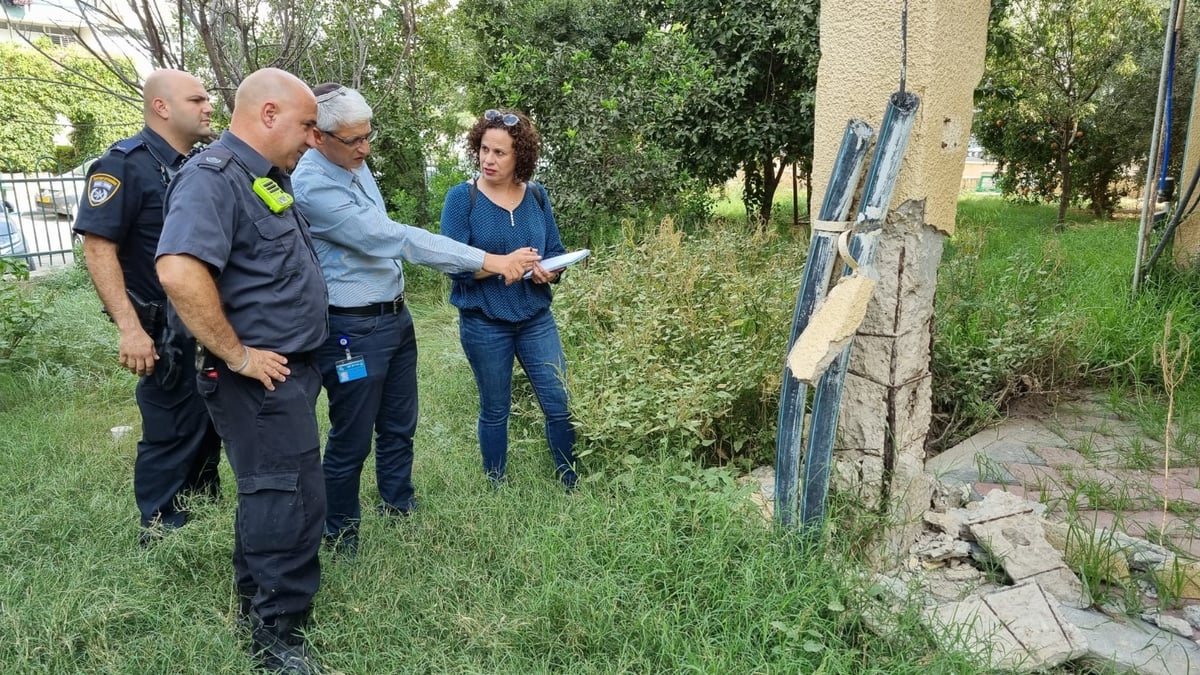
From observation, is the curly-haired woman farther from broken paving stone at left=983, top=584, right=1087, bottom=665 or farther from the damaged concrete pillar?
broken paving stone at left=983, top=584, right=1087, bottom=665

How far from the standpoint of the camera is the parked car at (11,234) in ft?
30.1

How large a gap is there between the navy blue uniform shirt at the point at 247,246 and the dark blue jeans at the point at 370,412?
402 millimetres

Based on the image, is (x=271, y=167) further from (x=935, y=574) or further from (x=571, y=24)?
(x=571, y=24)

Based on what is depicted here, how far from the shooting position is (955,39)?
2340 mm

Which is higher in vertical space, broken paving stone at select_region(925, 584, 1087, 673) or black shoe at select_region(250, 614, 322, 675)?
broken paving stone at select_region(925, 584, 1087, 673)

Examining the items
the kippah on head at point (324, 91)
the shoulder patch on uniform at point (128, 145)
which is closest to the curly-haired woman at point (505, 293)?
the kippah on head at point (324, 91)

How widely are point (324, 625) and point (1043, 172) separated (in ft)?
51.7

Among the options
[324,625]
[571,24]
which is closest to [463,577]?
[324,625]

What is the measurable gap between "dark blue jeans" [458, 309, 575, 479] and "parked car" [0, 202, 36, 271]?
8665 millimetres

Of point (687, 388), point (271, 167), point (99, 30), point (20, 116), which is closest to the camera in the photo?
point (271, 167)

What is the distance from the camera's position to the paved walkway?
9.34ft

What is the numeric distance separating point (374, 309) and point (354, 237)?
0.89ft

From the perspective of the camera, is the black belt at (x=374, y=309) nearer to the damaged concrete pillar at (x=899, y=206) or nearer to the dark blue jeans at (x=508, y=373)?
the dark blue jeans at (x=508, y=373)

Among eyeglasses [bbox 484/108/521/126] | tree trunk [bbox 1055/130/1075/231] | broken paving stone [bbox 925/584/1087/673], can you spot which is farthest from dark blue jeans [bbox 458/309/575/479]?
tree trunk [bbox 1055/130/1075/231]
